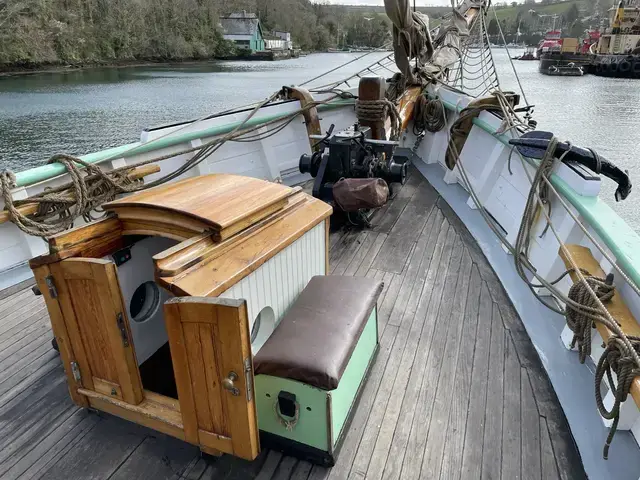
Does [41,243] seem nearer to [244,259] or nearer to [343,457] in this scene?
[244,259]

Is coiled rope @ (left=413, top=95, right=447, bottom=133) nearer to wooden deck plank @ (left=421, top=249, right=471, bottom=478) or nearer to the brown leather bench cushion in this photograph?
wooden deck plank @ (left=421, top=249, right=471, bottom=478)

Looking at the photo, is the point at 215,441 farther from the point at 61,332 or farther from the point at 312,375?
the point at 61,332

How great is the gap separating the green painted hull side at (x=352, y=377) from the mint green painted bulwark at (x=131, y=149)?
2.48 metres


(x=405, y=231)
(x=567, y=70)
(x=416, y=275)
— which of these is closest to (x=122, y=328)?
(x=416, y=275)

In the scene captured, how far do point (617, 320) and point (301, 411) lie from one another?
51.1 inches

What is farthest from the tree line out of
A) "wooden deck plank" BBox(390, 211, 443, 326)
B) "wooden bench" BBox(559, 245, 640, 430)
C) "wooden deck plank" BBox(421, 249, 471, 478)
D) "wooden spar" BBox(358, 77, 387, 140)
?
"wooden bench" BBox(559, 245, 640, 430)

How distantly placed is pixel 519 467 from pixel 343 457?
695 mm

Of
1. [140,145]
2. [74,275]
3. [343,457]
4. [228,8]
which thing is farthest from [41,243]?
[228,8]

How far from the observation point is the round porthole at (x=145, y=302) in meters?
2.18

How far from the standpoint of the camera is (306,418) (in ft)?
5.48

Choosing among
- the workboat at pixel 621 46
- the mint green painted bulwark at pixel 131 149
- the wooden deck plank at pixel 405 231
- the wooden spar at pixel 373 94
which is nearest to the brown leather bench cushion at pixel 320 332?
the wooden deck plank at pixel 405 231

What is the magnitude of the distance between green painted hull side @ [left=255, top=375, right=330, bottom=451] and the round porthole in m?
0.83

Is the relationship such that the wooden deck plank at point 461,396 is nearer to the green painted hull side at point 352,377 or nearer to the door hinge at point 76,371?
the green painted hull side at point 352,377

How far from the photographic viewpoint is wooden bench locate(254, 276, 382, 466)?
62.6 inches
